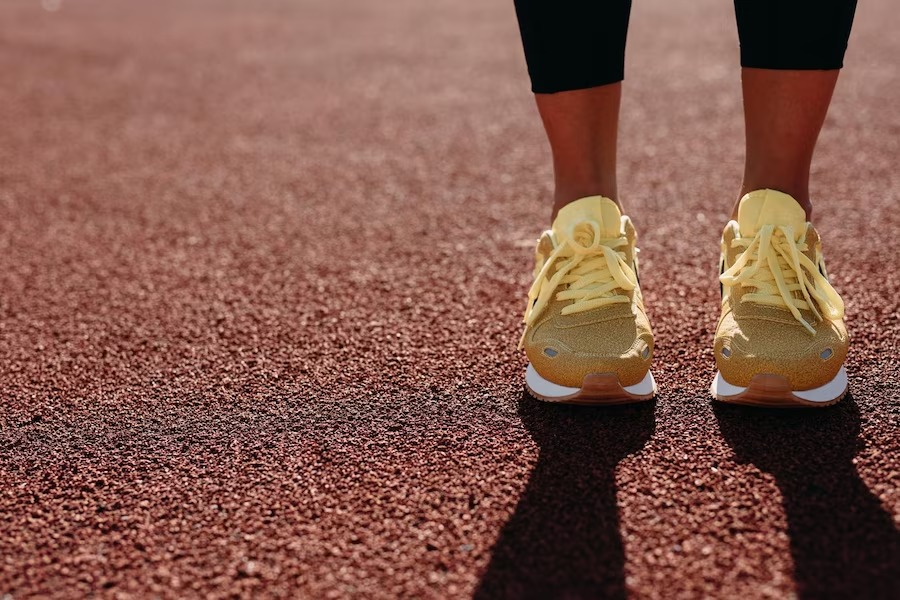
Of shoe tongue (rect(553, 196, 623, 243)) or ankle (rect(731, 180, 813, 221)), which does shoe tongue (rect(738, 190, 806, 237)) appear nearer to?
ankle (rect(731, 180, 813, 221))

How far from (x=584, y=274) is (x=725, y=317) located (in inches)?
9.6

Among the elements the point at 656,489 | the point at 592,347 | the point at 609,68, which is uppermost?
the point at 609,68

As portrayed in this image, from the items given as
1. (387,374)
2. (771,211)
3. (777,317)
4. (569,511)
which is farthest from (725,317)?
(387,374)

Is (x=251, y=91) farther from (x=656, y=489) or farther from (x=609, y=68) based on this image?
(x=656, y=489)

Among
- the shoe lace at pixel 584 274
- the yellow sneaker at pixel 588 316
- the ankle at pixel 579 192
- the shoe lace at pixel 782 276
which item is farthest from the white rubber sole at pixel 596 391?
the ankle at pixel 579 192

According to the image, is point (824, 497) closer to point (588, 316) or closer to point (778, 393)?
point (778, 393)

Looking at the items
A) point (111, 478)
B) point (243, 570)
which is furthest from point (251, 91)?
point (243, 570)

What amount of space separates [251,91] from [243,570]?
3.00 meters

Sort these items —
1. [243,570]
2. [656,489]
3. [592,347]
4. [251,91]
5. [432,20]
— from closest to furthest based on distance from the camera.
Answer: [243,570] < [656,489] < [592,347] < [251,91] < [432,20]

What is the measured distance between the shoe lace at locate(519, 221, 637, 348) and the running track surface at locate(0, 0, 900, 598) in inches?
6.9

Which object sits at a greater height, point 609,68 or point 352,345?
point 609,68

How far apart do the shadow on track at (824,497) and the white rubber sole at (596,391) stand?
0.12 meters

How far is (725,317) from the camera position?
1.50 m

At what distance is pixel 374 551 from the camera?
1.19m
